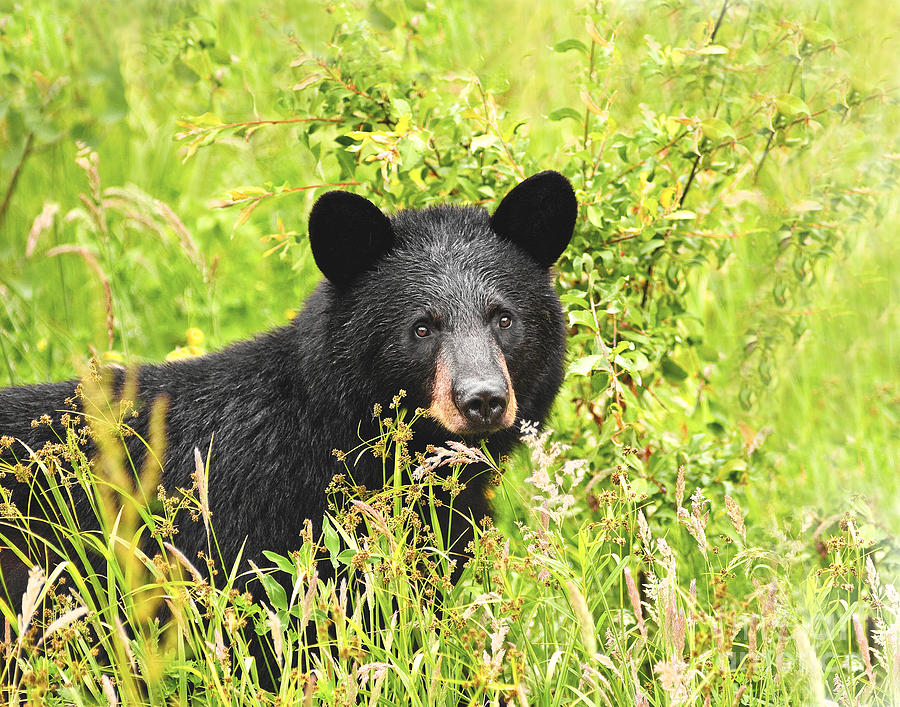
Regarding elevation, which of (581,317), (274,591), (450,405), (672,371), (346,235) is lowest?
(274,591)

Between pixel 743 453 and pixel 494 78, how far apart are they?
6.10 ft

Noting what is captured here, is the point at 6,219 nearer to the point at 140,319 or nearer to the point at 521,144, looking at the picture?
the point at 140,319

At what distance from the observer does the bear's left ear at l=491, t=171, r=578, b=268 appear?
3.59 metres

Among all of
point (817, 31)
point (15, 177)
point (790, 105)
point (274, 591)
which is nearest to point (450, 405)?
point (274, 591)

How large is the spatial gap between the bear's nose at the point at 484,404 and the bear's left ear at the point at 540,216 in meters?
0.77

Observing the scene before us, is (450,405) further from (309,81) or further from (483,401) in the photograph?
(309,81)

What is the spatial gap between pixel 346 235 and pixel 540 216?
0.70m

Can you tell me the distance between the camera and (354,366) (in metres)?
3.57

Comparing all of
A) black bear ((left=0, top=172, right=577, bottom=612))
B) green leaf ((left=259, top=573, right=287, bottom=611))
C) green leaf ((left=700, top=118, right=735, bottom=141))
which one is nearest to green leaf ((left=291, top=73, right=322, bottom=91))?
black bear ((left=0, top=172, right=577, bottom=612))

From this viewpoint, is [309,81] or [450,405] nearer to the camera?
[450,405]

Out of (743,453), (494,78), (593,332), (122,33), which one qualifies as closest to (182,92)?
(122,33)

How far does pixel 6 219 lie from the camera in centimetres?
603

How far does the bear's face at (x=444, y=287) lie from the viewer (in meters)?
3.49

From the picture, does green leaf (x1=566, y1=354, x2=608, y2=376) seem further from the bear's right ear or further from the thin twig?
the thin twig
